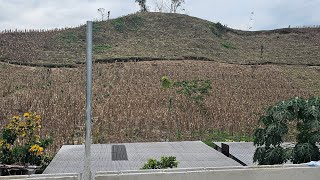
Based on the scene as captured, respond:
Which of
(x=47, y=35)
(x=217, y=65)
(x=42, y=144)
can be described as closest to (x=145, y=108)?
(x=42, y=144)

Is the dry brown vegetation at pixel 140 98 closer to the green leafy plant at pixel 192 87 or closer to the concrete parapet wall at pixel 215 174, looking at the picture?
the green leafy plant at pixel 192 87

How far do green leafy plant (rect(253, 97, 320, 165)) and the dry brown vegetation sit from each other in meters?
4.41

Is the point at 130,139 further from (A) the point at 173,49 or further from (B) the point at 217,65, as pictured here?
(A) the point at 173,49

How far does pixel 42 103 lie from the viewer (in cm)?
1105

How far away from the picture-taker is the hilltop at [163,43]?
21.0m

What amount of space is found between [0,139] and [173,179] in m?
3.63

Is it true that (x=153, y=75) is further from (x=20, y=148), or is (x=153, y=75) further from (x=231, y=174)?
(x=231, y=174)

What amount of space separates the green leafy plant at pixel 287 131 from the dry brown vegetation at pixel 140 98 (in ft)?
14.5

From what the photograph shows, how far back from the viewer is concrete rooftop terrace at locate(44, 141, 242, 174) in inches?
215

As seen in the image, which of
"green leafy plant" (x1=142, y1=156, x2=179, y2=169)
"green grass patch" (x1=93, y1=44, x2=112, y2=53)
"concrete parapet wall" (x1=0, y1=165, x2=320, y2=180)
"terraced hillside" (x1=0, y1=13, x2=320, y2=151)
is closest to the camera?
"concrete parapet wall" (x1=0, y1=165, x2=320, y2=180)

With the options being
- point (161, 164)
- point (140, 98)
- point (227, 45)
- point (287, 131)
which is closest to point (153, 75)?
point (140, 98)

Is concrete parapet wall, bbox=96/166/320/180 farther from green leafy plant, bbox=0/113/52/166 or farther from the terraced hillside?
the terraced hillside

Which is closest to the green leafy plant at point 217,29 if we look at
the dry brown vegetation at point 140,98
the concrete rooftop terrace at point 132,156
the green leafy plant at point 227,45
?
the green leafy plant at point 227,45

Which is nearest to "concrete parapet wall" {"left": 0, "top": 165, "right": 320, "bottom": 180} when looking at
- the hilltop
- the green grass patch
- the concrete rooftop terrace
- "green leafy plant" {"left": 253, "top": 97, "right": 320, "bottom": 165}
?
"green leafy plant" {"left": 253, "top": 97, "right": 320, "bottom": 165}
